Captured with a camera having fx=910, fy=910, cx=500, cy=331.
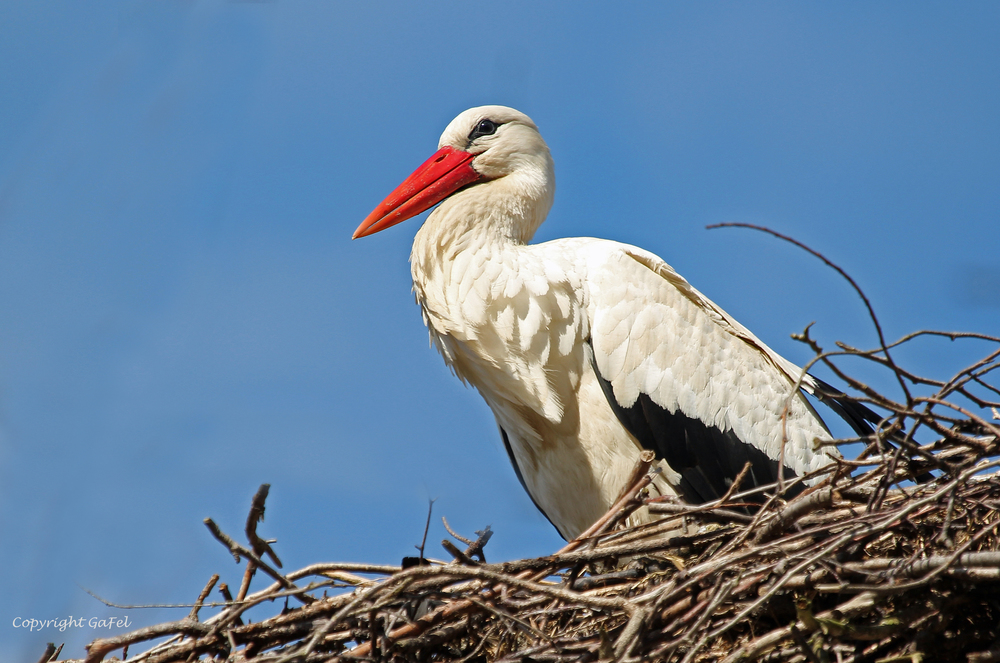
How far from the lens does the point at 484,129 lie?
4.36 meters

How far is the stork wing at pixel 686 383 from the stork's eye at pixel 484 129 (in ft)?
3.31

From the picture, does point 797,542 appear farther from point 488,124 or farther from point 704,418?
point 488,124

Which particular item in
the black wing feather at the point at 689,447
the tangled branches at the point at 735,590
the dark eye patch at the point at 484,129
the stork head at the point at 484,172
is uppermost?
the dark eye patch at the point at 484,129

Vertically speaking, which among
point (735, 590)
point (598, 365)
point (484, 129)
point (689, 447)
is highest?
point (484, 129)

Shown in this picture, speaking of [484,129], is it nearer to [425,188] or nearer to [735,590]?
[425,188]

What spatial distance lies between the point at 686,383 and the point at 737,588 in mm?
1343

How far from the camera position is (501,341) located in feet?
11.4

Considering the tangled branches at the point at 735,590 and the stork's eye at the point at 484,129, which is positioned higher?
the stork's eye at the point at 484,129

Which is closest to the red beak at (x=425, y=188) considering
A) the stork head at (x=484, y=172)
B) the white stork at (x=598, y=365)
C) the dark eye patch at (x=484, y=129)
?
the stork head at (x=484, y=172)

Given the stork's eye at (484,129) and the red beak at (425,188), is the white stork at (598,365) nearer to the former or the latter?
the red beak at (425,188)

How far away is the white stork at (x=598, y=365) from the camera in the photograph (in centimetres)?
342

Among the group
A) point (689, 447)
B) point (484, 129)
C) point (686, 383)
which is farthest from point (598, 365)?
point (484, 129)

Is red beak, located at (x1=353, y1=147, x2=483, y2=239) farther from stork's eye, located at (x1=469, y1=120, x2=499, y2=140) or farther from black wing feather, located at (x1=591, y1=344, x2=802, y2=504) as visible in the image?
black wing feather, located at (x1=591, y1=344, x2=802, y2=504)

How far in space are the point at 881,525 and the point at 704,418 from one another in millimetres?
1371
